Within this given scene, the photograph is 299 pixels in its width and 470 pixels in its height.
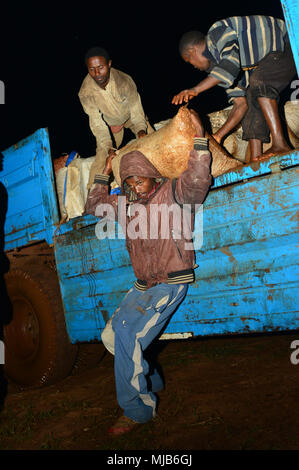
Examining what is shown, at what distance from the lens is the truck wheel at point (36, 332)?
3303 millimetres

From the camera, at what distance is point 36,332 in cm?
350

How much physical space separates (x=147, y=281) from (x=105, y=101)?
215cm

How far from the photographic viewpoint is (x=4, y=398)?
336 centimetres

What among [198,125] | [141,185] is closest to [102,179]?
[141,185]

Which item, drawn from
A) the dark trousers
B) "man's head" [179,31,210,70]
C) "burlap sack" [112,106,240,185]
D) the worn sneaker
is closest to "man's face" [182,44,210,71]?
"man's head" [179,31,210,70]

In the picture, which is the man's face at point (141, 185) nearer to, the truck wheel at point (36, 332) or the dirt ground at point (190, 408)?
the dirt ground at point (190, 408)

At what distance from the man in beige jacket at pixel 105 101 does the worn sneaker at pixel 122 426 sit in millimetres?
2153

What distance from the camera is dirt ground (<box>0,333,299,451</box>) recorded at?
2.02 metres

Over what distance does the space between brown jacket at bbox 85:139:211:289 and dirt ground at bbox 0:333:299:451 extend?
0.61 m

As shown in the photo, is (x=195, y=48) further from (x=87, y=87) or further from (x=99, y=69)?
(x=87, y=87)

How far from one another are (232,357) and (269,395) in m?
Answer: 1.10

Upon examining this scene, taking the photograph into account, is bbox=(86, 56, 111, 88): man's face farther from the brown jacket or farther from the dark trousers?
the dark trousers
